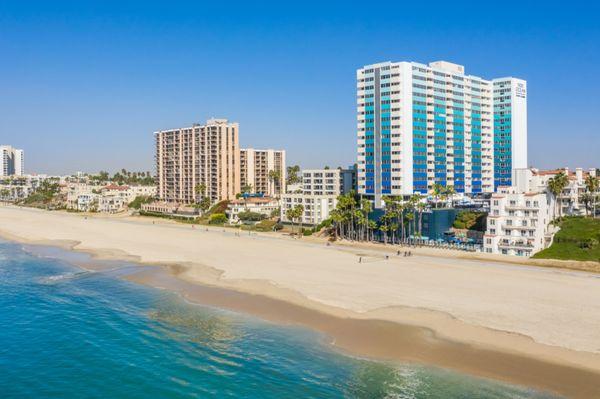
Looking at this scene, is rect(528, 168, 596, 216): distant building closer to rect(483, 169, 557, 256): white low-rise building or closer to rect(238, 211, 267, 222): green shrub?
rect(483, 169, 557, 256): white low-rise building

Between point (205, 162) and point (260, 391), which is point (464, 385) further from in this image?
point (205, 162)

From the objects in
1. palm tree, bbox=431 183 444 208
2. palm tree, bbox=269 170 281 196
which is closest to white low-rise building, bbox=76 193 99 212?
palm tree, bbox=269 170 281 196

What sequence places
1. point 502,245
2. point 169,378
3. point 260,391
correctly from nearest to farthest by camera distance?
point 260,391, point 169,378, point 502,245

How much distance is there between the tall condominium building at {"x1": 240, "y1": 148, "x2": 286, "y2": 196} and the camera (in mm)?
155375

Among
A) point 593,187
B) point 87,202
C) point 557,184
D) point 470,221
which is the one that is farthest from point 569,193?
point 87,202

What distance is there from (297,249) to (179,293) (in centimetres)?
2884

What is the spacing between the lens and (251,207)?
123000mm

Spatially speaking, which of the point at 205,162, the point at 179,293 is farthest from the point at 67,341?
the point at 205,162

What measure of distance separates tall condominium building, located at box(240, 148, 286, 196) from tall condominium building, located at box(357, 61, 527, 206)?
66.2m

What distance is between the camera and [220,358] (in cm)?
3166

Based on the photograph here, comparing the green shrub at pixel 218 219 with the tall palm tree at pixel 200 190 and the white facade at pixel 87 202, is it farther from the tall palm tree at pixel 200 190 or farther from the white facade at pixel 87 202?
the white facade at pixel 87 202

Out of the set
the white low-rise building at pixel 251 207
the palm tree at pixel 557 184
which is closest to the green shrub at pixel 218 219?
the white low-rise building at pixel 251 207

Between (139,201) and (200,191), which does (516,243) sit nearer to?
(200,191)

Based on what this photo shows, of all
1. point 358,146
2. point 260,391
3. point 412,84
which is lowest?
point 260,391
